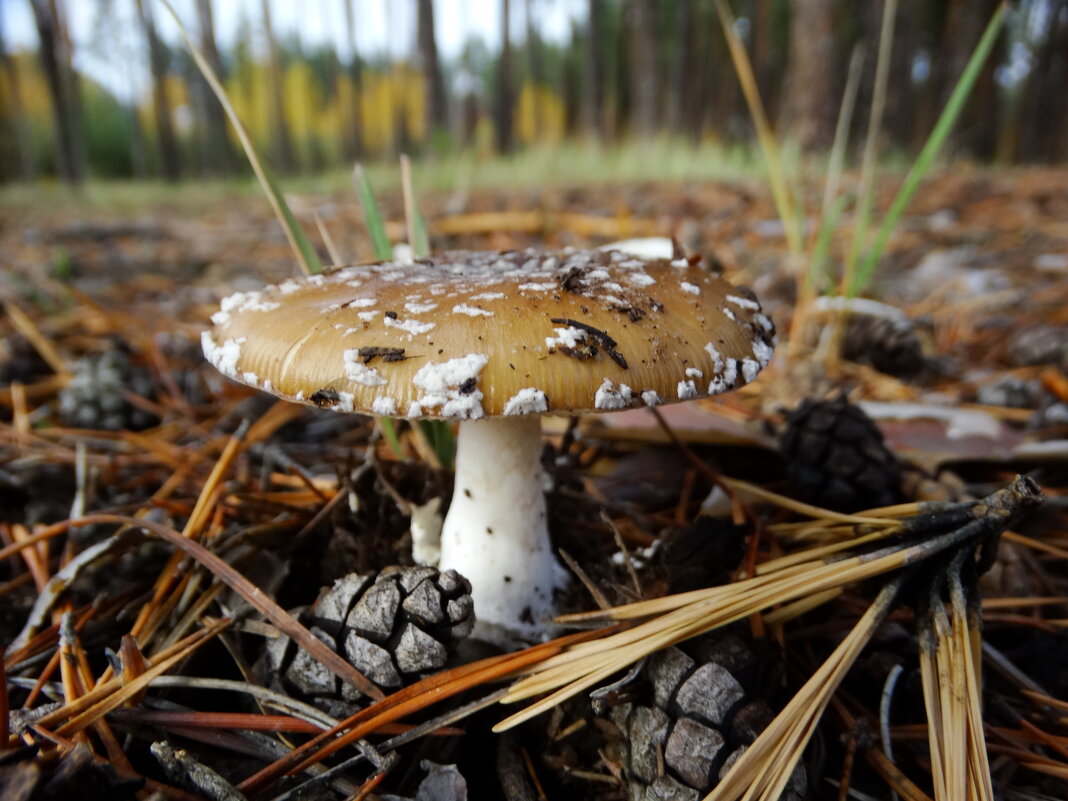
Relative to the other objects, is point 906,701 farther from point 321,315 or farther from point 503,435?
point 321,315

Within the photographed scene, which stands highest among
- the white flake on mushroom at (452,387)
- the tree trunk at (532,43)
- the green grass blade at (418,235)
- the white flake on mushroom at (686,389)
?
the tree trunk at (532,43)

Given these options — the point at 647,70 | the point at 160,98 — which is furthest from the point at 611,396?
the point at 160,98

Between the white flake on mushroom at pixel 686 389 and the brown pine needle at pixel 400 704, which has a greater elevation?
the white flake on mushroom at pixel 686 389

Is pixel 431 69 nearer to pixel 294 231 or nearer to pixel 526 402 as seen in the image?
pixel 294 231

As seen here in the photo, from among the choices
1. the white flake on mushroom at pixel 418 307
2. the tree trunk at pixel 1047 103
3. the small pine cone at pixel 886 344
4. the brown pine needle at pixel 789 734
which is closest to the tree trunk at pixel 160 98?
the small pine cone at pixel 886 344

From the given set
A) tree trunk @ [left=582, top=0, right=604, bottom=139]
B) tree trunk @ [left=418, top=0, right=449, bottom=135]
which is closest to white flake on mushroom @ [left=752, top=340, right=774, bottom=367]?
tree trunk @ [left=418, top=0, right=449, bottom=135]

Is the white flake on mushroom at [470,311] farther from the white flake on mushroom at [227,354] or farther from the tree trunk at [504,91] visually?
the tree trunk at [504,91]

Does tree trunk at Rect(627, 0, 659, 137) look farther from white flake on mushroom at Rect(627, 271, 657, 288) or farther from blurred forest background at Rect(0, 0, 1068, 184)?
white flake on mushroom at Rect(627, 271, 657, 288)

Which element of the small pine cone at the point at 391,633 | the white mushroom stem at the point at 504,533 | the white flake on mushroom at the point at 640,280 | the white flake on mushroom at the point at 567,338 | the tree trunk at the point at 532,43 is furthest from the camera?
the tree trunk at the point at 532,43
